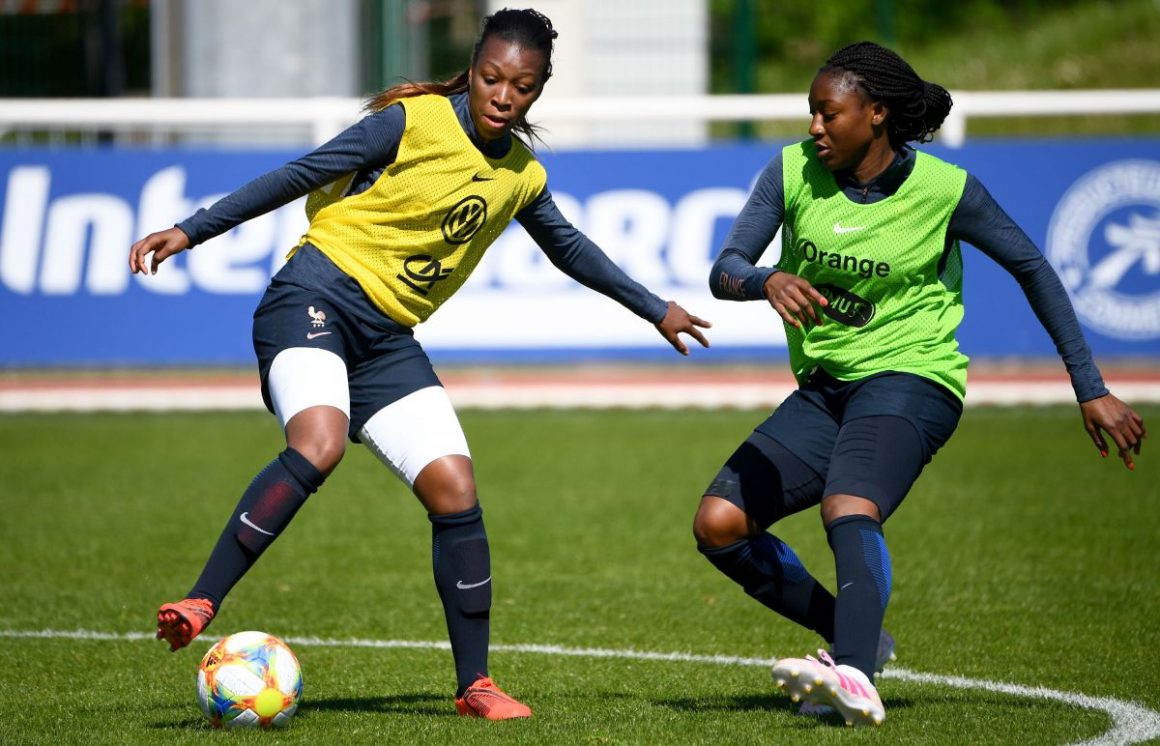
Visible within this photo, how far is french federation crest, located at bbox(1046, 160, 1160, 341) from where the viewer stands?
43.0ft

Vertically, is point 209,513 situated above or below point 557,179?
below

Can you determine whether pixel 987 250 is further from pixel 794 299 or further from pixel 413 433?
pixel 413 433

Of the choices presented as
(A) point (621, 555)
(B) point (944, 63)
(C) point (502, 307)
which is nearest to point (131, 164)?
(C) point (502, 307)

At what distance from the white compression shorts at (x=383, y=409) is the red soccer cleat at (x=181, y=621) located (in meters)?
0.65

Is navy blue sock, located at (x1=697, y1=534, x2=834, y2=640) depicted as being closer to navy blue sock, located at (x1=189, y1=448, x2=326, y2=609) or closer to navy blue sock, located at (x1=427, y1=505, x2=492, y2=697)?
navy blue sock, located at (x1=427, y1=505, x2=492, y2=697)

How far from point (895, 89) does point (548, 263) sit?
8.12 metres

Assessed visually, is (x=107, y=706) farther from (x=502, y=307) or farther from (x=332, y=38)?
(x=332, y=38)

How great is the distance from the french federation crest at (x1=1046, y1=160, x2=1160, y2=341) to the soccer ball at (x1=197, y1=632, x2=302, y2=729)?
30.5 ft

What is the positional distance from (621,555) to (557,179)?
5636 mm

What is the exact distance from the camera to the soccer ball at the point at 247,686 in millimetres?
5020

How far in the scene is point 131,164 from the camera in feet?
44.1

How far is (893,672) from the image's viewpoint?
5.96 meters

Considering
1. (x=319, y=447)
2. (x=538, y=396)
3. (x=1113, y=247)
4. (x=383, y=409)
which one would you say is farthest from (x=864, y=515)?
(x=538, y=396)

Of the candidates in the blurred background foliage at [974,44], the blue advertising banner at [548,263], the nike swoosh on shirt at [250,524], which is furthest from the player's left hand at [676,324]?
the blurred background foliage at [974,44]
